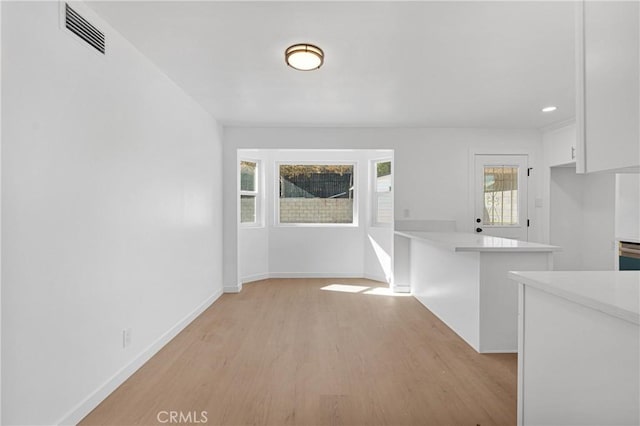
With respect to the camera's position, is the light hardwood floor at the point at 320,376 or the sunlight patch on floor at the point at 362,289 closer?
the light hardwood floor at the point at 320,376

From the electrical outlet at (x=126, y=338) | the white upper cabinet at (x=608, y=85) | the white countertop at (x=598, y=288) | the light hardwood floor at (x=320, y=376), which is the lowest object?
the light hardwood floor at (x=320, y=376)

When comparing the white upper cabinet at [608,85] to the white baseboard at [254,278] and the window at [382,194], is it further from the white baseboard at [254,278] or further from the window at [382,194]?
the white baseboard at [254,278]

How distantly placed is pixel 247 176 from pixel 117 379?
3.59 metres

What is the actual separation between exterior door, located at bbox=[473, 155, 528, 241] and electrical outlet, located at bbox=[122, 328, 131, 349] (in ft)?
14.5

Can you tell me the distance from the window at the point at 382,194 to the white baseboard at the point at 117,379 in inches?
130

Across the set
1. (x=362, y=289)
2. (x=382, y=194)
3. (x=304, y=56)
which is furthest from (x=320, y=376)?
(x=382, y=194)

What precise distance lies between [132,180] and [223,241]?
2.33 metres

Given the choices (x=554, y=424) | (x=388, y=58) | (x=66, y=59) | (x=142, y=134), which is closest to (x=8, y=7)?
(x=66, y=59)

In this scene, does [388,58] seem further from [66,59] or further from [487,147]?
[487,147]

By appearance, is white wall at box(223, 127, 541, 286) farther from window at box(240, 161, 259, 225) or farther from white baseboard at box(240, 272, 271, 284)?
white baseboard at box(240, 272, 271, 284)

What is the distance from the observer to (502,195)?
471 centimetres

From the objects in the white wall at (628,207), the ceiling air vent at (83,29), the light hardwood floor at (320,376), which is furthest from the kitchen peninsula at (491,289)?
the ceiling air vent at (83,29)

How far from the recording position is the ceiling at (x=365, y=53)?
6.23 ft

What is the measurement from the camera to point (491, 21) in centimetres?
199
